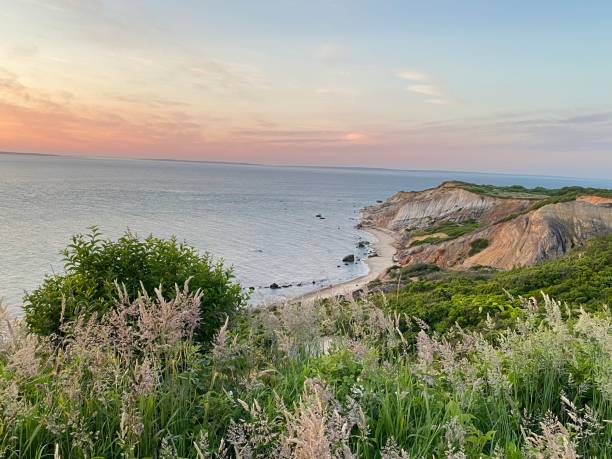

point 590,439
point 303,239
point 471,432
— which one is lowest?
point 303,239

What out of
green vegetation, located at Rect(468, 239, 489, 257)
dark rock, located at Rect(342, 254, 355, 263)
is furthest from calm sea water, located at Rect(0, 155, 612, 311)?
green vegetation, located at Rect(468, 239, 489, 257)

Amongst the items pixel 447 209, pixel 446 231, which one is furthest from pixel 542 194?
pixel 446 231

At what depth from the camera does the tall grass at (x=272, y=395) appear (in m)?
3.38

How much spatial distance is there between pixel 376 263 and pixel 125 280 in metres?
53.7

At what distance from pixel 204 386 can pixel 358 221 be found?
346 ft

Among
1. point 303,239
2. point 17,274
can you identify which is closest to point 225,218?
point 303,239

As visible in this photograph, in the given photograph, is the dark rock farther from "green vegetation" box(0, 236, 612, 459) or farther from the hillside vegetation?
"green vegetation" box(0, 236, 612, 459)

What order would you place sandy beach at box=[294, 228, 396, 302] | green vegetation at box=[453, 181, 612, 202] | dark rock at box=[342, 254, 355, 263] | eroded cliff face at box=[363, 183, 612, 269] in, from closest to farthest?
eroded cliff face at box=[363, 183, 612, 269] → sandy beach at box=[294, 228, 396, 302] → green vegetation at box=[453, 181, 612, 202] → dark rock at box=[342, 254, 355, 263]

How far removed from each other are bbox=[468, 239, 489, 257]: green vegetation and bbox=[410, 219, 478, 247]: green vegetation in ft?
19.8

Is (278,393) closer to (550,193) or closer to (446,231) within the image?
(446,231)

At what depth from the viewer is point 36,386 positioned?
14.4ft

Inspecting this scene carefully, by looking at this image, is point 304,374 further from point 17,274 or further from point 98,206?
point 98,206

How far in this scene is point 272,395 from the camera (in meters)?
4.66

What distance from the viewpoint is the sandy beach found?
44.3 meters
